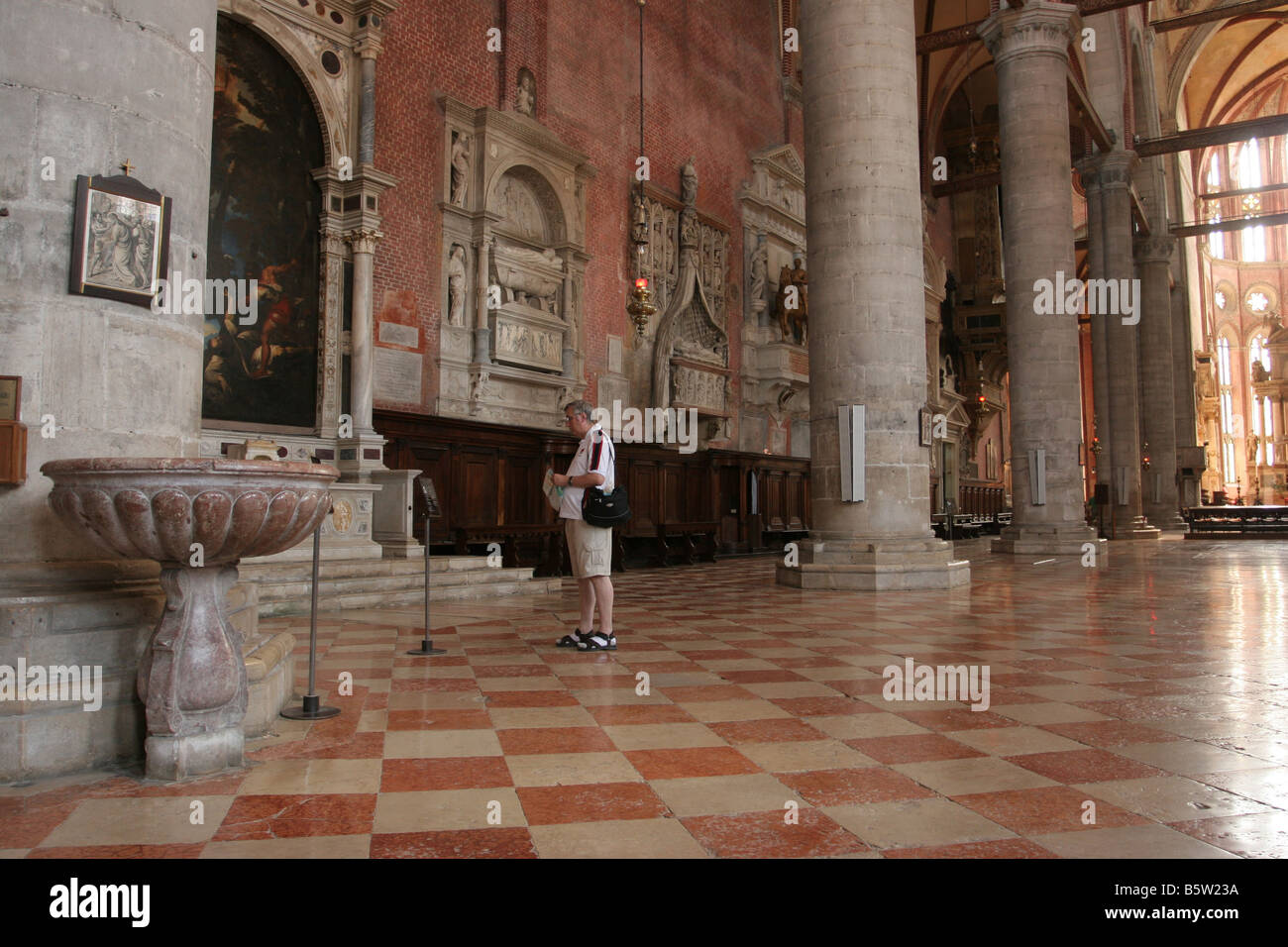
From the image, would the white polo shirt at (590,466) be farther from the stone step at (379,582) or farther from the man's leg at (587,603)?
the stone step at (379,582)

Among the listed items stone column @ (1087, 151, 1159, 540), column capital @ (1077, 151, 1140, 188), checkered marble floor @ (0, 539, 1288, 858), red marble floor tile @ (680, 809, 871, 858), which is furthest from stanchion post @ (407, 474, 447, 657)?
column capital @ (1077, 151, 1140, 188)

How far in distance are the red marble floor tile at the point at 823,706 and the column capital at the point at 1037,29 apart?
54.4ft

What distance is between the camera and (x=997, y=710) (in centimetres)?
414

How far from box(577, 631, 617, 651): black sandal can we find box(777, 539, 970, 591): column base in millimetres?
4545

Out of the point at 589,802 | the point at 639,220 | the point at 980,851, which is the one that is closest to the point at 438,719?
the point at 589,802

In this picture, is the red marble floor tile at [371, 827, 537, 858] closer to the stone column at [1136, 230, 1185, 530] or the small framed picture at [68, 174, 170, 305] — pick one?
the small framed picture at [68, 174, 170, 305]

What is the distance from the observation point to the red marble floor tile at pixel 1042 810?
2611 mm

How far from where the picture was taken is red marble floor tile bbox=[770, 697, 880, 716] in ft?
13.5

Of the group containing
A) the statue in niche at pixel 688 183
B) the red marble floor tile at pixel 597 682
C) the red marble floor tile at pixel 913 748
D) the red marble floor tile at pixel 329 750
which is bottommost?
the red marble floor tile at pixel 913 748

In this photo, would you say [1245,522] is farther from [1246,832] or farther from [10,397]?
[10,397]

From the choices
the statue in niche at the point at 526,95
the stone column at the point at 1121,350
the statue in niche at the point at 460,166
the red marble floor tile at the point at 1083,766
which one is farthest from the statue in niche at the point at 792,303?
the red marble floor tile at the point at 1083,766

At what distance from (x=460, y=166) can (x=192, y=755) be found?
11.9 m

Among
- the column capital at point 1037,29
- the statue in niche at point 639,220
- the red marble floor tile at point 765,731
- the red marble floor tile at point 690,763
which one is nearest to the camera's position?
the red marble floor tile at point 690,763

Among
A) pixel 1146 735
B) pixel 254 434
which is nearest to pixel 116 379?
pixel 1146 735
